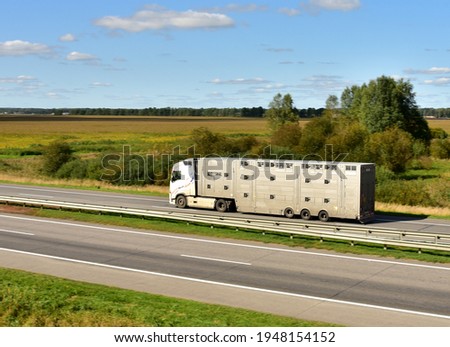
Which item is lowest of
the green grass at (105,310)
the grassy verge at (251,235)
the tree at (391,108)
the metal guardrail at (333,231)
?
the green grass at (105,310)

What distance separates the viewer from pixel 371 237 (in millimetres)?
24578

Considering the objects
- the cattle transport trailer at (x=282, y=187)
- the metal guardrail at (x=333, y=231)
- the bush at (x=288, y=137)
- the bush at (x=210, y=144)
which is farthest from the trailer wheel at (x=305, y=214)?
the bush at (x=288, y=137)

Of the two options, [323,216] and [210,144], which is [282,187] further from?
[210,144]

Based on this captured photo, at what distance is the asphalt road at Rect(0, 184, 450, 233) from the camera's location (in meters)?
30.7

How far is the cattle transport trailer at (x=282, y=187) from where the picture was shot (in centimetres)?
3028

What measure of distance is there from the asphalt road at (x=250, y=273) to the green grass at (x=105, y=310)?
4.78 ft

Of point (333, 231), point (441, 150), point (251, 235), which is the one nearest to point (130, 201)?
point (251, 235)

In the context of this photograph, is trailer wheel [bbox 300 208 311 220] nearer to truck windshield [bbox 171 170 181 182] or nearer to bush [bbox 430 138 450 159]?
truck windshield [bbox 171 170 181 182]

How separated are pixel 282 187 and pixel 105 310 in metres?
18.0

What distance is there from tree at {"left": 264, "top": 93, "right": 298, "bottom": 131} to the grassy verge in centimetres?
7171

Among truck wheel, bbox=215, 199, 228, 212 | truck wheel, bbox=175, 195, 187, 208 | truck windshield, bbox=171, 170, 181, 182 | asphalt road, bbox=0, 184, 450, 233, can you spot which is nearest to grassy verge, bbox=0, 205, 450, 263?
asphalt road, bbox=0, 184, 450, 233

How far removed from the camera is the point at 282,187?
105ft

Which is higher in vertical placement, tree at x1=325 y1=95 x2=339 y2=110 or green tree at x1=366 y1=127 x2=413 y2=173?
tree at x1=325 y1=95 x2=339 y2=110

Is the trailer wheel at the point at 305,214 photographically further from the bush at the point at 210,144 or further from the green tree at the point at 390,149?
the green tree at the point at 390,149
